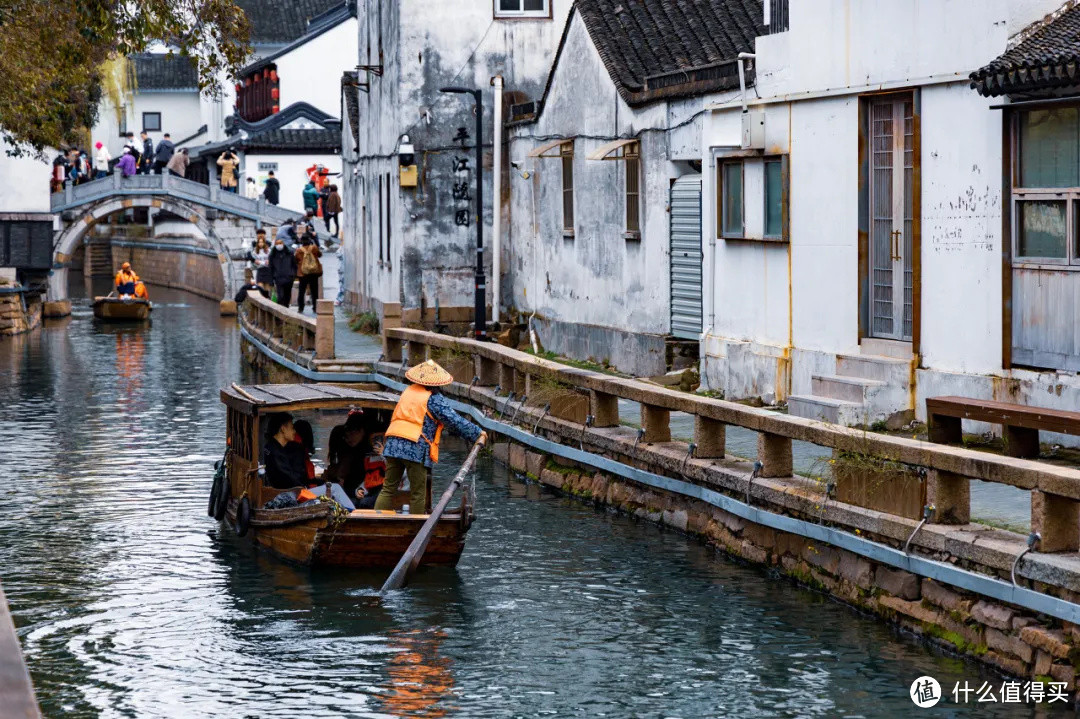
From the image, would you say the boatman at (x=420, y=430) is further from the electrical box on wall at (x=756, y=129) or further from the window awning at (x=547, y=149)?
the window awning at (x=547, y=149)

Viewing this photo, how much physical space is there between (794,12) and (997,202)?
419cm

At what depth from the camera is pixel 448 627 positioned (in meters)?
13.5

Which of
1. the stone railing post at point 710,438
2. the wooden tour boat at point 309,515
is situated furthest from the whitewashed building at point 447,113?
the stone railing post at point 710,438

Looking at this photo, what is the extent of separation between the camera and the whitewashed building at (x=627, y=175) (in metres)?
22.3

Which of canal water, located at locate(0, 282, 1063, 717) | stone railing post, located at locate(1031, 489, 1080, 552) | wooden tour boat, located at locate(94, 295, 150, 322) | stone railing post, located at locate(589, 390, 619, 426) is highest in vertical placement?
wooden tour boat, located at locate(94, 295, 150, 322)

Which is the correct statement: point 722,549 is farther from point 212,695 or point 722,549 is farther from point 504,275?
point 504,275

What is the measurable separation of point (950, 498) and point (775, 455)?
274 cm

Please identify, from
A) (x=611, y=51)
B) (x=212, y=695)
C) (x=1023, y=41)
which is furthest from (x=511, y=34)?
(x=212, y=695)

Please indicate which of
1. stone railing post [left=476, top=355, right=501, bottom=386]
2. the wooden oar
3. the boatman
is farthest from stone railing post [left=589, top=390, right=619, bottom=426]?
stone railing post [left=476, top=355, right=501, bottom=386]

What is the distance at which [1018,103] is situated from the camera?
15141 millimetres

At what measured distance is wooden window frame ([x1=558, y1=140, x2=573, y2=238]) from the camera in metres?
26.7

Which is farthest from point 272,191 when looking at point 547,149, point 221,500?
point 221,500

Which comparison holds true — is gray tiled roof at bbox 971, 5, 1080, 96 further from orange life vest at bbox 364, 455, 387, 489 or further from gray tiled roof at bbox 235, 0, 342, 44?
gray tiled roof at bbox 235, 0, 342, 44

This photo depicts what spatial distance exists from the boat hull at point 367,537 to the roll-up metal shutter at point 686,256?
7.81 meters
